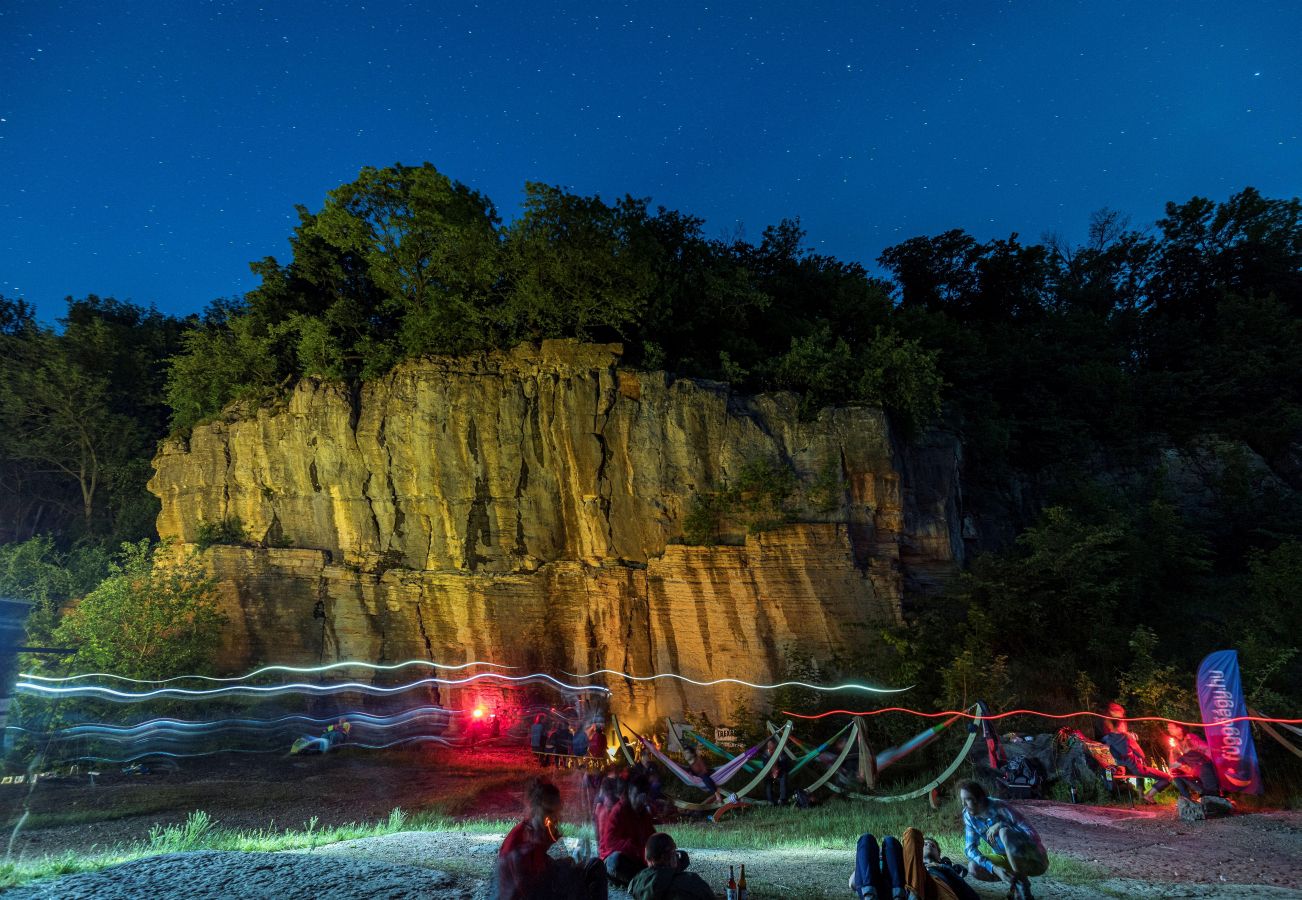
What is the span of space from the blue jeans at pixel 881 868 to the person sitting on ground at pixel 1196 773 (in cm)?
748

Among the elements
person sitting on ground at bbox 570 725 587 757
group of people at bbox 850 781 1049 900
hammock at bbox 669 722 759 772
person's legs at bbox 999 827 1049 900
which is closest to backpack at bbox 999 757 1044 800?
hammock at bbox 669 722 759 772

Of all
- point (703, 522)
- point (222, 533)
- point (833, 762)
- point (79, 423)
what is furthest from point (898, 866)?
point (79, 423)

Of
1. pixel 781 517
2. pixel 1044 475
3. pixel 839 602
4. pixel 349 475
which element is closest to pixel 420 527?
pixel 349 475

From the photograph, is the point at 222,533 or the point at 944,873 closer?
the point at 944,873

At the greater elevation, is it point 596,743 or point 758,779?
point 758,779

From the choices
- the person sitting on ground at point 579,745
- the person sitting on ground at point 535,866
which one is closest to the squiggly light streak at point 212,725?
the person sitting on ground at point 579,745

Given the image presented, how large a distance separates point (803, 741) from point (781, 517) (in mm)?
5220

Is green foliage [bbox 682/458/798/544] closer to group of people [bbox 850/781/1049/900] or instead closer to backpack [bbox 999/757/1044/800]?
backpack [bbox 999/757/1044/800]

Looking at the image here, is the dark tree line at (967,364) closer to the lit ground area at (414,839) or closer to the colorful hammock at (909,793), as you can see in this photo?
the colorful hammock at (909,793)

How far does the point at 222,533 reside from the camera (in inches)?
883

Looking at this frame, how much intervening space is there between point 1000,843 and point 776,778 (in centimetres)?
702

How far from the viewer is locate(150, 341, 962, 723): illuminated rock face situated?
53.3 ft

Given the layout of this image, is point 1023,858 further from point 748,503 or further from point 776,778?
point 748,503

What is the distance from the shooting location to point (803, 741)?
13828 millimetres
